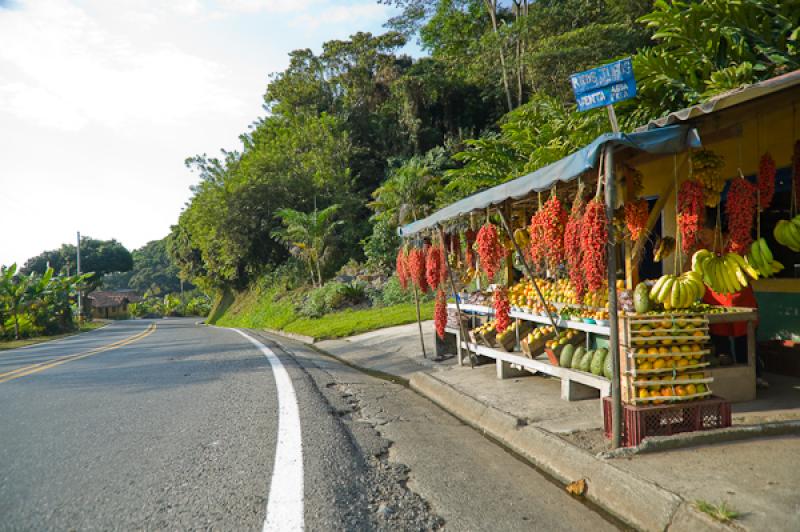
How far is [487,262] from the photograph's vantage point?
308 inches

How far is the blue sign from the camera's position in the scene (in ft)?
16.5

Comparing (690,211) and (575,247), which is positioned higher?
(690,211)

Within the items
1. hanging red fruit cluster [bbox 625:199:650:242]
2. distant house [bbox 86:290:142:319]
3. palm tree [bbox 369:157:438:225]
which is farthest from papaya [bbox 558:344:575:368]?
distant house [bbox 86:290:142:319]

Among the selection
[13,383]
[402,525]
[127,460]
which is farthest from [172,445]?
[13,383]

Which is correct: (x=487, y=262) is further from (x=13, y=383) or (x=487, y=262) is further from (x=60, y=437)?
(x=13, y=383)

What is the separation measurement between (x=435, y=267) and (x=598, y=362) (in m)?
4.10

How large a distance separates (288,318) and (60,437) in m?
21.4

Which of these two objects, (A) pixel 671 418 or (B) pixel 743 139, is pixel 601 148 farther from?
(B) pixel 743 139

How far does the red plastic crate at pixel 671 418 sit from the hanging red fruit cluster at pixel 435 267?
5.16 m

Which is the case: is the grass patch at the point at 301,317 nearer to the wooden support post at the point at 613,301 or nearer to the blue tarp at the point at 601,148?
the blue tarp at the point at 601,148

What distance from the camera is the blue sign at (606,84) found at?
16.5ft

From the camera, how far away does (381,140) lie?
3866 cm

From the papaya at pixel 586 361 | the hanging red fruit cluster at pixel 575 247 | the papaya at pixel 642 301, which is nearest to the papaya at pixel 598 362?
the papaya at pixel 586 361

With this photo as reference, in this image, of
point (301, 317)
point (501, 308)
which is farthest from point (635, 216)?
point (301, 317)
